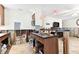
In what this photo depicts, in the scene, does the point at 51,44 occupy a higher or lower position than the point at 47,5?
lower

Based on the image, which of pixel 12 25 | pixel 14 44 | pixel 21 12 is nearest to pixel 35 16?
pixel 21 12

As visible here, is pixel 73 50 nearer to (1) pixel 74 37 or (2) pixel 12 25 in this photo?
(1) pixel 74 37

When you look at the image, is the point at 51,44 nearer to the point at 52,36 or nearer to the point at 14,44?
the point at 52,36

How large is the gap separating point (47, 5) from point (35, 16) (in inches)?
11.4

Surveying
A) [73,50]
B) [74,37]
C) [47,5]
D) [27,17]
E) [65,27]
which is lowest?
[73,50]

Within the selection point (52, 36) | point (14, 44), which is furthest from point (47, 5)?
point (14, 44)

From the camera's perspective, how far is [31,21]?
234 centimetres

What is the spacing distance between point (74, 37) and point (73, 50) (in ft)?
1.10

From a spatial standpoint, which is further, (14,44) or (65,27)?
(14,44)

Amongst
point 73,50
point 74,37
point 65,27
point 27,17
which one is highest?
point 27,17
